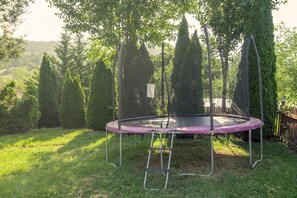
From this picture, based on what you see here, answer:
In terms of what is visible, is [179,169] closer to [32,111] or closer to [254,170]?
[254,170]

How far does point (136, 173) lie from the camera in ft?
14.2

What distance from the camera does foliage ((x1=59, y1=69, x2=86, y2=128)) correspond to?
10844 millimetres

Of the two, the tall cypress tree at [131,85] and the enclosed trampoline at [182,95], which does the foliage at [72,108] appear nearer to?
the enclosed trampoline at [182,95]

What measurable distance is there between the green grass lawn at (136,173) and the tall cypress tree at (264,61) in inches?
30.4

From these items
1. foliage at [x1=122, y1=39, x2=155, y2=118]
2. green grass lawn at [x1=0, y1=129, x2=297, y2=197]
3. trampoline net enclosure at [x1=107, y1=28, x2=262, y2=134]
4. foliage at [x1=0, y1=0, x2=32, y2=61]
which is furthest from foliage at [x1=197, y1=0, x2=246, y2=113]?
foliage at [x1=0, y1=0, x2=32, y2=61]

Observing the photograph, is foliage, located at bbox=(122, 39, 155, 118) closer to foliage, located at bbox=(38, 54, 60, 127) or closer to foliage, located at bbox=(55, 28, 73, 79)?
foliage, located at bbox=(38, 54, 60, 127)

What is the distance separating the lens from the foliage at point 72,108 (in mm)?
10844

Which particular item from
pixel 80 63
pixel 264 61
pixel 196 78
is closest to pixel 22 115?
pixel 196 78

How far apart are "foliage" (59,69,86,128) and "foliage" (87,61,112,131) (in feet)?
4.42

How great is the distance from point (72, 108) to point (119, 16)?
13.1 ft

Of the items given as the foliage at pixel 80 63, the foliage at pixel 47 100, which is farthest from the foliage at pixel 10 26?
the foliage at pixel 80 63

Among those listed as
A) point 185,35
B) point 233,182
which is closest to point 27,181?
point 233,182

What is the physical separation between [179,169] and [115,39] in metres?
5.13

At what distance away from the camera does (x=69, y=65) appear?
22.0 metres
